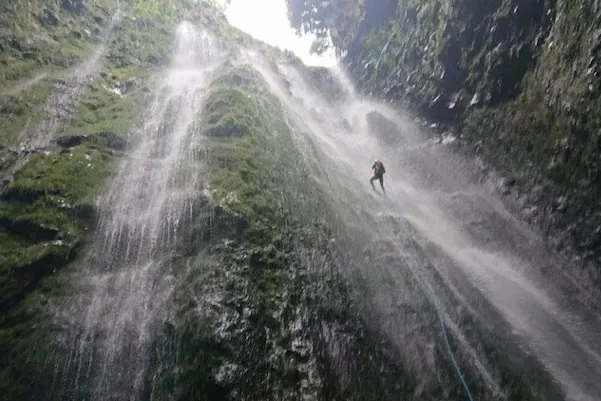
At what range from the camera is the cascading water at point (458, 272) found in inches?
356

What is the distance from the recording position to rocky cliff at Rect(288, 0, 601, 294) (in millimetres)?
10898

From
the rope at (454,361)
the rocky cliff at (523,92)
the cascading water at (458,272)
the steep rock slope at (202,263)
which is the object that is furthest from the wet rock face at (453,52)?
the rope at (454,361)

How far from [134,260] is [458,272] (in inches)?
297

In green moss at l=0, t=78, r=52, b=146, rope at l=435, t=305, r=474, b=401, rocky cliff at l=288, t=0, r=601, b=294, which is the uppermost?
rocky cliff at l=288, t=0, r=601, b=294

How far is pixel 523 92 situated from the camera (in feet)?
46.8

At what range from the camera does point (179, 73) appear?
19219 millimetres

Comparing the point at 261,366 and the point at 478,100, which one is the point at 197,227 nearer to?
the point at 261,366

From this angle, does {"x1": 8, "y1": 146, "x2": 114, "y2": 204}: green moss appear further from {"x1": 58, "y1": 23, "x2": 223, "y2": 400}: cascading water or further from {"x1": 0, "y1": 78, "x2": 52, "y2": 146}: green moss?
{"x1": 0, "y1": 78, "x2": 52, "y2": 146}: green moss

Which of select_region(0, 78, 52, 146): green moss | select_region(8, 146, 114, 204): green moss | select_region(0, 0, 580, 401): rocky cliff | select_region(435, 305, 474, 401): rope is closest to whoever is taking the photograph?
select_region(0, 0, 580, 401): rocky cliff

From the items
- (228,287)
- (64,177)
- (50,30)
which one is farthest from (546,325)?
(50,30)

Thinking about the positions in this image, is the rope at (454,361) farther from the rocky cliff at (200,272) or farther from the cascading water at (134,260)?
the cascading water at (134,260)

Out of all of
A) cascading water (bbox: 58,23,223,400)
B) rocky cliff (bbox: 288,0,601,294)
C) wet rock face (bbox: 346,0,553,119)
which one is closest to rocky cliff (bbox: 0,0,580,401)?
cascading water (bbox: 58,23,223,400)

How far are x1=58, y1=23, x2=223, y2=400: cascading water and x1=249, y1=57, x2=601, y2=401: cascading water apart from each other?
404 cm

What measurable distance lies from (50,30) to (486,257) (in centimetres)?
1643
